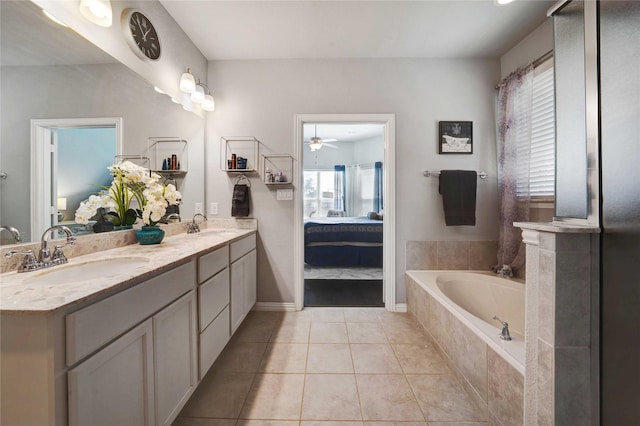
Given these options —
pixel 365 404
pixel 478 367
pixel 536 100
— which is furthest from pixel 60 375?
pixel 536 100

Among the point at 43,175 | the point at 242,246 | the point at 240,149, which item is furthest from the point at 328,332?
the point at 43,175

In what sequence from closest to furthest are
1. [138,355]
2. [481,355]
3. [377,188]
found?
[138,355] < [481,355] < [377,188]

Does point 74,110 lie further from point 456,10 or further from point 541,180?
point 541,180

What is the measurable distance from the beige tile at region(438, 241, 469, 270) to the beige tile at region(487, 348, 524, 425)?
4.06 feet

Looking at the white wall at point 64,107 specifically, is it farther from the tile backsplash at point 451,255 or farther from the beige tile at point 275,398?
the tile backsplash at point 451,255

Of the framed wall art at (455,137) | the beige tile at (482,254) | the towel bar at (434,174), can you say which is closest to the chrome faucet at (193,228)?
the towel bar at (434,174)

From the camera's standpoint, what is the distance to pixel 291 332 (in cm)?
203

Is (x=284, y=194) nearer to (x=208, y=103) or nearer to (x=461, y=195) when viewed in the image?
(x=208, y=103)

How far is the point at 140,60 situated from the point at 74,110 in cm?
65

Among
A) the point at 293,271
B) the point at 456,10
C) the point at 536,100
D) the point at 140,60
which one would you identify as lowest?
the point at 293,271

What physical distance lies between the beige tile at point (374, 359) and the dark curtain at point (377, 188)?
15.0ft

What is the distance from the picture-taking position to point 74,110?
1.23 metres

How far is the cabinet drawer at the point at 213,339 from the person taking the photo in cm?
134

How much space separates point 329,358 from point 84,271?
1.51m
